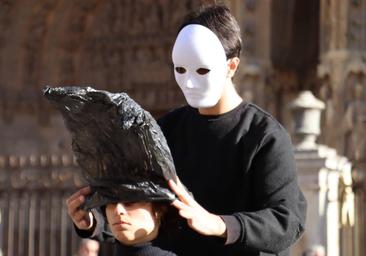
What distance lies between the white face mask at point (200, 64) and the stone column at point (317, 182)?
219 inches

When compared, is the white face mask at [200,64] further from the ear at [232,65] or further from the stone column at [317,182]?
the stone column at [317,182]

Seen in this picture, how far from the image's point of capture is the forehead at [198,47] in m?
3.50

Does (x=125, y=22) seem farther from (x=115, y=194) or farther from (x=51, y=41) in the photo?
(x=115, y=194)

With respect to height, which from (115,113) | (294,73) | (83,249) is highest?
(294,73)

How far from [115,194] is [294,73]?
11.7 m

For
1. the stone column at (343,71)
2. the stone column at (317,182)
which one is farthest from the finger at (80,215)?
the stone column at (343,71)

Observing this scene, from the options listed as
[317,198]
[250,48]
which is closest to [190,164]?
[317,198]

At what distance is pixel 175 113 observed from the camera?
12.5ft

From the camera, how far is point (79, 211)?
11.5 ft

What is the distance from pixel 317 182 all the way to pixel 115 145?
5890mm

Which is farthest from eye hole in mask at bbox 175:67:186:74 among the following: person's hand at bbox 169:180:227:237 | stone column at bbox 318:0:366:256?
stone column at bbox 318:0:366:256

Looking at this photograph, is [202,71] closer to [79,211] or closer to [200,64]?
[200,64]

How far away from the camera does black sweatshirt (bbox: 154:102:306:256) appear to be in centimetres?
341

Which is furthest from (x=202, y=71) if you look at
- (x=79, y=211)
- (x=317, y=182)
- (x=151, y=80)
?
(x=151, y=80)
